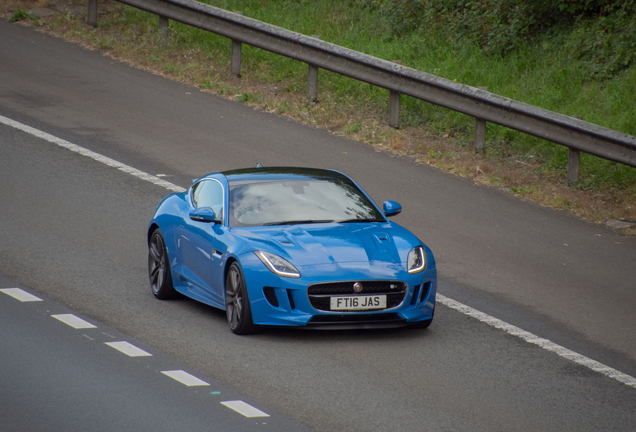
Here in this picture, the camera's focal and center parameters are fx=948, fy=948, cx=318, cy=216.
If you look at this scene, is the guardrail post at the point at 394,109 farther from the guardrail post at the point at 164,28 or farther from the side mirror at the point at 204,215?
the side mirror at the point at 204,215

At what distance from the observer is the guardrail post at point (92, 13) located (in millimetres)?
19656

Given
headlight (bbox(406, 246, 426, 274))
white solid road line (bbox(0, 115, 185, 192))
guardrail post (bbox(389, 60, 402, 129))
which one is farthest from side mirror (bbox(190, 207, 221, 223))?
guardrail post (bbox(389, 60, 402, 129))

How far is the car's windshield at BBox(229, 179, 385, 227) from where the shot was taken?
28.2ft

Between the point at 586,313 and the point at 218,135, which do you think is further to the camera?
the point at 218,135

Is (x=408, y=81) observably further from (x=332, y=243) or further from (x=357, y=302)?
(x=357, y=302)

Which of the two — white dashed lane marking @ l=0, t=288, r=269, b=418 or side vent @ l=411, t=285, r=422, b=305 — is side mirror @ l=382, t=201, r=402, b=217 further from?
white dashed lane marking @ l=0, t=288, r=269, b=418

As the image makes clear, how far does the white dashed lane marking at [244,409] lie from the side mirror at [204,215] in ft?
8.27

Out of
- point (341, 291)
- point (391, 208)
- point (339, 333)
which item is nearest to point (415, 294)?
point (341, 291)

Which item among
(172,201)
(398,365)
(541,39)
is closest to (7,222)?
(172,201)

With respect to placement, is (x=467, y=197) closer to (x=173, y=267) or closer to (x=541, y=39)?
(x=173, y=267)

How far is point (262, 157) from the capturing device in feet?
44.9

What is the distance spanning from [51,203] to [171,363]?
199 inches

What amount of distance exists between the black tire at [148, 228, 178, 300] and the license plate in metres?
2.15

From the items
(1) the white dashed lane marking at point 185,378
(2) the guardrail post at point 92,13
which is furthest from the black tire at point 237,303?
A: (2) the guardrail post at point 92,13
